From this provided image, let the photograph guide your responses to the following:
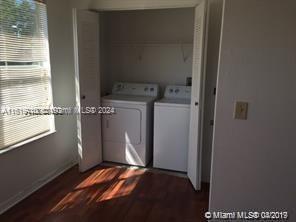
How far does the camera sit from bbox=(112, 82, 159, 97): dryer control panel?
11.5 feet

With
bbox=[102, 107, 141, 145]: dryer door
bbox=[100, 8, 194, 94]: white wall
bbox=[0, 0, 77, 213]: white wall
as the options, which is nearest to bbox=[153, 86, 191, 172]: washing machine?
bbox=[102, 107, 141, 145]: dryer door

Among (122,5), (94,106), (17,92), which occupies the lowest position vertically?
(94,106)

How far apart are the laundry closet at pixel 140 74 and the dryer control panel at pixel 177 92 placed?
0.01m

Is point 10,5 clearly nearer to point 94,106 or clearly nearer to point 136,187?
point 94,106

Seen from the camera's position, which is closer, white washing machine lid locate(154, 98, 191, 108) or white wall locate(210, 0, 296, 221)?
white wall locate(210, 0, 296, 221)

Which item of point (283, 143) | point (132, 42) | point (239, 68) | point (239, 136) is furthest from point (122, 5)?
point (283, 143)

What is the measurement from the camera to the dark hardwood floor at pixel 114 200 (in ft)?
7.38

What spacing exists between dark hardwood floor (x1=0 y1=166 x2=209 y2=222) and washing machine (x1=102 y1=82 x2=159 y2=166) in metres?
0.28

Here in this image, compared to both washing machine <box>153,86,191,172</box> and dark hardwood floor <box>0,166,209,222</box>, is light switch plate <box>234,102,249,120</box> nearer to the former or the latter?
dark hardwood floor <box>0,166,209,222</box>

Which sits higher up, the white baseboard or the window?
the window

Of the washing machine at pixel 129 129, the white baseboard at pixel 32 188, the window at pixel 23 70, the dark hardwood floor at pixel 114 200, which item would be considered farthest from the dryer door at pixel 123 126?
the window at pixel 23 70

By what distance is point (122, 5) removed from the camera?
275 cm

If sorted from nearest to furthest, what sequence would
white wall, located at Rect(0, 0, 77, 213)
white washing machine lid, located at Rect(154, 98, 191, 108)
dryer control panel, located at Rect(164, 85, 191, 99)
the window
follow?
1. the window
2. white wall, located at Rect(0, 0, 77, 213)
3. white washing machine lid, located at Rect(154, 98, 191, 108)
4. dryer control panel, located at Rect(164, 85, 191, 99)

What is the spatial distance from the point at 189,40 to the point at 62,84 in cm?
184
